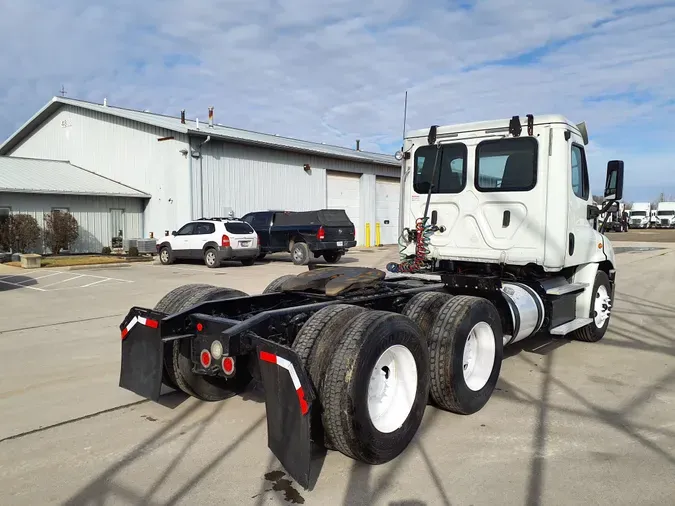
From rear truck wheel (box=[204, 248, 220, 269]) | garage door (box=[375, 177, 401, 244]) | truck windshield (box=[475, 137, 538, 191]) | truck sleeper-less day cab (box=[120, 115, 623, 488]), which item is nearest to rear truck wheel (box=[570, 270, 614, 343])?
truck sleeper-less day cab (box=[120, 115, 623, 488])

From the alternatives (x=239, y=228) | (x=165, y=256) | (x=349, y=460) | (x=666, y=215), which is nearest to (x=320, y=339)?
(x=349, y=460)

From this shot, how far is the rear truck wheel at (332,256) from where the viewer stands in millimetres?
20172

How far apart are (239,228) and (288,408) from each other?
52.3ft

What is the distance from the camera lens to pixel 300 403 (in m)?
3.25

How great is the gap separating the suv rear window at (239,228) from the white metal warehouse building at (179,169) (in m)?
4.21

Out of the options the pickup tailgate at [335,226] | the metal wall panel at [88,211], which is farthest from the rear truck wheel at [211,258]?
the metal wall panel at [88,211]

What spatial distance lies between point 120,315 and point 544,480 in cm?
763

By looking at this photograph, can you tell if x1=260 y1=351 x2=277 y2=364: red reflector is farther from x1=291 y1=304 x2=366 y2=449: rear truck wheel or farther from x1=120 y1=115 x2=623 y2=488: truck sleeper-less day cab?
x1=291 y1=304 x2=366 y2=449: rear truck wheel

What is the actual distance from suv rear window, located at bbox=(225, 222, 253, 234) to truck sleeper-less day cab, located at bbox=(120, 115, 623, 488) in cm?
1213

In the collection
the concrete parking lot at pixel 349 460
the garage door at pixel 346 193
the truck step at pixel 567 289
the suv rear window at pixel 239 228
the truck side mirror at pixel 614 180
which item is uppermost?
the garage door at pixel 346 193

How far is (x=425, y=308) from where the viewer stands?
4.88 metres

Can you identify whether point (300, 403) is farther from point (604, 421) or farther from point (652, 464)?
point (604, 421)

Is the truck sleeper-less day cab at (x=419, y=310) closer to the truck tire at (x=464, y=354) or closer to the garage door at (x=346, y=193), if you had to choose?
the truck tire at (x=464, y=354)

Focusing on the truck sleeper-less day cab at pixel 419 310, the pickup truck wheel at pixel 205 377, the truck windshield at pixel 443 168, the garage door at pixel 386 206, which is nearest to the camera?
the truck sleeper-less day cab at pixel 419 310
